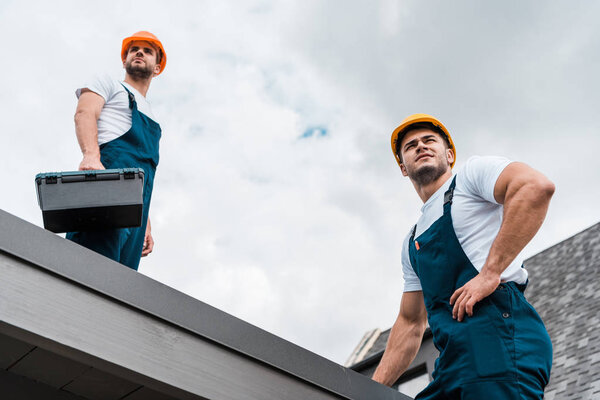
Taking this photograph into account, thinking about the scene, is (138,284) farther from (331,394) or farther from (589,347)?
(589,347)

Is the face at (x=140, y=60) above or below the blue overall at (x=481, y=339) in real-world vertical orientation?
above

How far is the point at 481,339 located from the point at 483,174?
56 centimetres

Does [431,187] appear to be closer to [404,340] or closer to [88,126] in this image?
[404,340]

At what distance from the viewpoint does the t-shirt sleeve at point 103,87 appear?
8.82 feet

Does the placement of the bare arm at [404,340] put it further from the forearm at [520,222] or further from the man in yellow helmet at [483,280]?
the forearm at [520,222]

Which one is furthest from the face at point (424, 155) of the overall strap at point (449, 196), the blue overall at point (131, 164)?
A: the blue overall at point (131, 164)

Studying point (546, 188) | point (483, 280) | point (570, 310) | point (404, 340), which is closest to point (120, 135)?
point (404, 340)

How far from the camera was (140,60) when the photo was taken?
3068mm

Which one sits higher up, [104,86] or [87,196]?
[104,86]

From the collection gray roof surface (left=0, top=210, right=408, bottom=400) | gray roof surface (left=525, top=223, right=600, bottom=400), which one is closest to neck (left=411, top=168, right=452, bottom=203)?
gray roof surface (left=0, top=210, right=408, bottom=400)

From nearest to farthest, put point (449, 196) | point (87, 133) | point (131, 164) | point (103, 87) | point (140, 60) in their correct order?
point (449, 196) → point (87, 133) → point (131, 164) → point (103, 87) → point (140, 60)

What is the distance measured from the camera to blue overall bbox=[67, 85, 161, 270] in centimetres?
233

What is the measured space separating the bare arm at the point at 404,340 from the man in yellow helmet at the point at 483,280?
294mm

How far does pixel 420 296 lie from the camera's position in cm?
269
